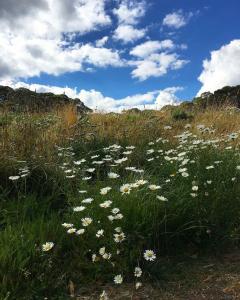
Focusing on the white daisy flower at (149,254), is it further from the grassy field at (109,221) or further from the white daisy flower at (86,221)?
the white daisy flower at (86,221)

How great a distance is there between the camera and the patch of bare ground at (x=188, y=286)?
3.24 meters

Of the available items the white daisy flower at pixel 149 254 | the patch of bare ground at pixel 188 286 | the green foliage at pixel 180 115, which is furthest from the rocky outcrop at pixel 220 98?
the white daisy flower at pixel 149 254

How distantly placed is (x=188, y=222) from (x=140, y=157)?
2.00 metres

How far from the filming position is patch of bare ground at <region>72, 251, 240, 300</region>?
10.6ft

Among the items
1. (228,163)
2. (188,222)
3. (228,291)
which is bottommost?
(228,291)

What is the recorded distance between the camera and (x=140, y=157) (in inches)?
228

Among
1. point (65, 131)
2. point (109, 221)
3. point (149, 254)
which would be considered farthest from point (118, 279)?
point (65, 131)

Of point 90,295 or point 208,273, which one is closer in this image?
point 90,295

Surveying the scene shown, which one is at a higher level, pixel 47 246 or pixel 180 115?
pixel 180 115

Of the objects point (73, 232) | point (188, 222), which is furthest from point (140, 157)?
point (73, 232)

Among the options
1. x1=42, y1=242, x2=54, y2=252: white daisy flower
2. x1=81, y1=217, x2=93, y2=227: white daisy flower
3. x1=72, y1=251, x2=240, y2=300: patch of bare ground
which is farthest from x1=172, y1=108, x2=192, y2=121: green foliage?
x1=42, y1=242, x2=54, y2=252: white daisy flower

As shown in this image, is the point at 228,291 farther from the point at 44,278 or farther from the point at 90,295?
the point at 44,278

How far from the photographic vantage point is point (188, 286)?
3.40 meters

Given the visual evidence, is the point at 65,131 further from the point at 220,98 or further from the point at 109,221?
the point at 220,98
